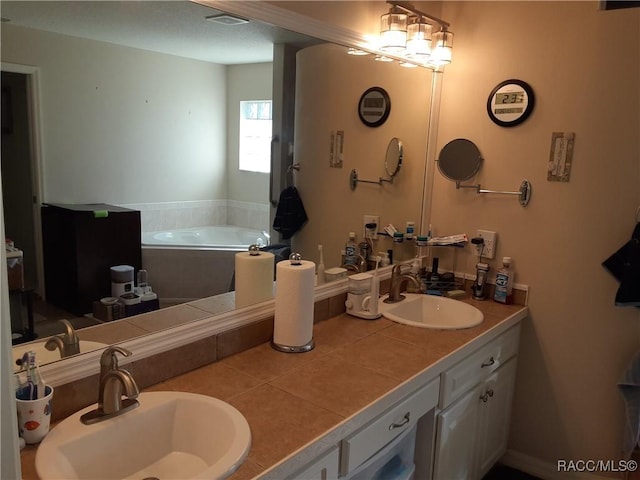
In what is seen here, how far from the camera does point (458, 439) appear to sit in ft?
6.64

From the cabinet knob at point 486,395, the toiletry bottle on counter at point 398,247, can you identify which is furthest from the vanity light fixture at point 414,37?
the cabinet knob at point 486,395

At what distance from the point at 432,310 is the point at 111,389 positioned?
163 centimetres

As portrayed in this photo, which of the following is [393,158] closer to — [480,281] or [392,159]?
[392,159]

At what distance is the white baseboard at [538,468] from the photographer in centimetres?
240

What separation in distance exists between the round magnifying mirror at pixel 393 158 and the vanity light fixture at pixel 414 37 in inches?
15.8

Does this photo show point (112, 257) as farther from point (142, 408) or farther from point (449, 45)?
point (449, 45)

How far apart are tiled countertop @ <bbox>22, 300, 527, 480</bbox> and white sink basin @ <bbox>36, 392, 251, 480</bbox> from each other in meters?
0.04

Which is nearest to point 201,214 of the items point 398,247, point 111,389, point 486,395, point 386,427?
point 111,389

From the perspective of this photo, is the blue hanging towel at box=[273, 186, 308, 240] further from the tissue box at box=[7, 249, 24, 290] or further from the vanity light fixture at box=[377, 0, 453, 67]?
the tissue box at box=[7, 249, 24, 290]

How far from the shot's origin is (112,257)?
4.94 ft

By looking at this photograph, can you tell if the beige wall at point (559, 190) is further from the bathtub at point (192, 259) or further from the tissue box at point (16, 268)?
the tissue box at point (16, 268)

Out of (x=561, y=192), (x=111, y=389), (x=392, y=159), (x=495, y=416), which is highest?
(x=392, y=159)

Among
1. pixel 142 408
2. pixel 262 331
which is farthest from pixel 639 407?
pixel 142 408

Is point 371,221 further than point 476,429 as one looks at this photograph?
Yes
